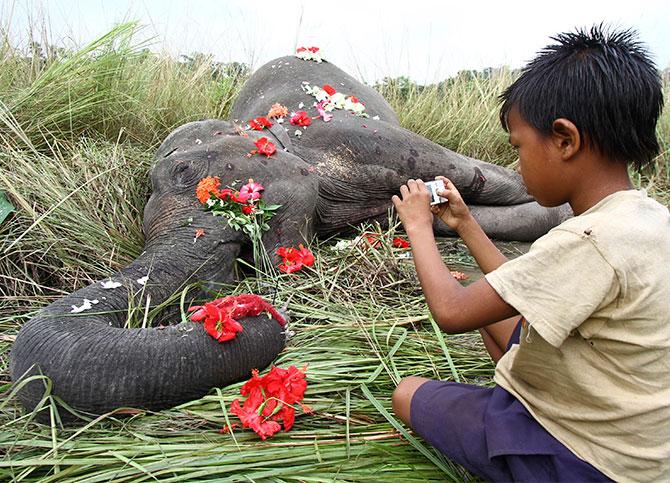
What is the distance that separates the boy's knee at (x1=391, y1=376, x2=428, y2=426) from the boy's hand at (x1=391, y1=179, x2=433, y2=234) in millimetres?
455

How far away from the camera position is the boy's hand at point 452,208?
6.90ft

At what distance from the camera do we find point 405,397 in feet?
6.42

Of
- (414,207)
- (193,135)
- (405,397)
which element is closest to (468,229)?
(414,207)

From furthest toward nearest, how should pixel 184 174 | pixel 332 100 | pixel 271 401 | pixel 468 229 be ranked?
1. pixel 332 100
2. pixel 184 174
3. pixel 468 229
4. pixel 271 401

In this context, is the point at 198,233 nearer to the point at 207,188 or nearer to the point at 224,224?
the point at 224,224

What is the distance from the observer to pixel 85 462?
5.92 ft

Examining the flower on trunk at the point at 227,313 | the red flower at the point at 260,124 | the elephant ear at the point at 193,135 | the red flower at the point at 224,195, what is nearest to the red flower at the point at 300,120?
the red flower at the point at 260,124

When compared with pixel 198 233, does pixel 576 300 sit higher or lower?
higher

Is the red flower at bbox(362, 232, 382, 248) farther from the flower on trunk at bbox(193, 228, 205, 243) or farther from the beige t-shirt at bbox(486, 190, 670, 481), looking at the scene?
the beige t-shirt at bbox(486, 190, 670, 481)

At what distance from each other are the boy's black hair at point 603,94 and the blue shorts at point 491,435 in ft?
2.32

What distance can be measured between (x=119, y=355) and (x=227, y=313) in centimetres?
40

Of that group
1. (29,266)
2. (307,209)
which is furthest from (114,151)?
(307,209)

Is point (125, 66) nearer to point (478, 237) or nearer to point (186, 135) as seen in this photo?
point (186, 135)

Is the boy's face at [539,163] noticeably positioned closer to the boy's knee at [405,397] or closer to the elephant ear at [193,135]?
the boy's knee at [405,397]
